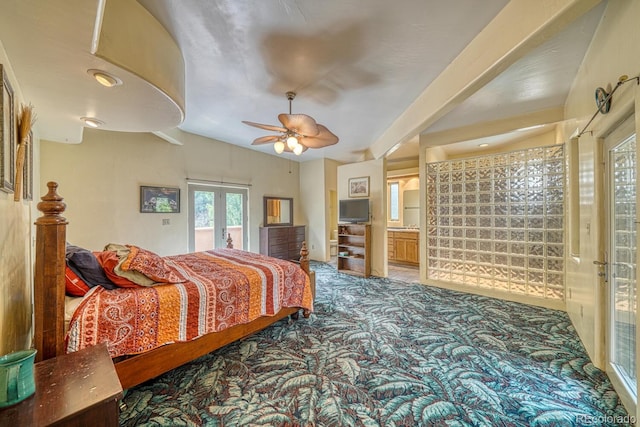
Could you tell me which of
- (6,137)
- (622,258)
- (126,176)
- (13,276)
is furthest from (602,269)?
(126,176)

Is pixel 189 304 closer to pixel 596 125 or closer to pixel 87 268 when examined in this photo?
pixel 87 268

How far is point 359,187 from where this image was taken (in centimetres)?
583

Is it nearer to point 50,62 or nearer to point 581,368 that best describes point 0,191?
point 50,62

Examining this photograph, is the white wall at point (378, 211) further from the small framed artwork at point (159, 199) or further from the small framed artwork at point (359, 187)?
the small framed artwork at point (159, 199)

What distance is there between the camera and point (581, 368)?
2.23m

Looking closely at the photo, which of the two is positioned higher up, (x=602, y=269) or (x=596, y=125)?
(x=596, y=125)

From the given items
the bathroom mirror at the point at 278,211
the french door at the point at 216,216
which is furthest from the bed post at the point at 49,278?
the bathroom mirror at the point at 278,211

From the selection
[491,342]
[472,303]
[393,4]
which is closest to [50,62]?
[393,4]

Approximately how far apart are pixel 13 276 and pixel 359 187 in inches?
204

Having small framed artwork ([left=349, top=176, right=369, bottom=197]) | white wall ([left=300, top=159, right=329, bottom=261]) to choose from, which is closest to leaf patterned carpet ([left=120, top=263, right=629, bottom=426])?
small framed artwork ([left=349, top=176, right=369, bottom=197])

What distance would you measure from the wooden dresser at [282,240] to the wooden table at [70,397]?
199 inches

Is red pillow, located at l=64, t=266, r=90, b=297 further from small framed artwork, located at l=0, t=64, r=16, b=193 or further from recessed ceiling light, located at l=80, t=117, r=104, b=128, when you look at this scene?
recessed ceiling light, located at l=80, t=117, r=104, b=128

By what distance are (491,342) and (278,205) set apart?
5489mm

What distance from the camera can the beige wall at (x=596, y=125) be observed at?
1.62 meters
